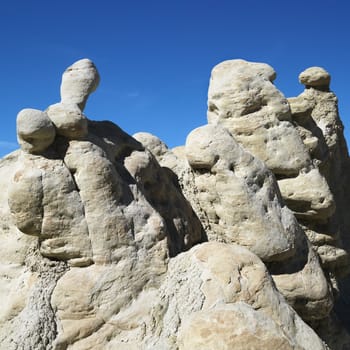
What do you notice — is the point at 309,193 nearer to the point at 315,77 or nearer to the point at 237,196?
the point at 237,196

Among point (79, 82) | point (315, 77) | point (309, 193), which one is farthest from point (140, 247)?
point (315, 77)

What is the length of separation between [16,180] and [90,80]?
1.60 meters

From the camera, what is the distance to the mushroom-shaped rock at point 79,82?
570 centimetres

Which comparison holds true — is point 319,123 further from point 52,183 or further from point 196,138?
point 52,183

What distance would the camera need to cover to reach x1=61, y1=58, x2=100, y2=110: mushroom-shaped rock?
570 cm

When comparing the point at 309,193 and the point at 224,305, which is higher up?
the point at 309,193

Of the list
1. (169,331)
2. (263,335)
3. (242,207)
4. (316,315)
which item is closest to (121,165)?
(242,207)

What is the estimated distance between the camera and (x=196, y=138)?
5941 mm

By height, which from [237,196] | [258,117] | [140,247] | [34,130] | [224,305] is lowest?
[224,305]

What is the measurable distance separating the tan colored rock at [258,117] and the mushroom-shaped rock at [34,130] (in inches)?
107

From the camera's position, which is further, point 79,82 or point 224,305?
point 79,82

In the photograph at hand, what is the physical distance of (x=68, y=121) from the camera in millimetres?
4996

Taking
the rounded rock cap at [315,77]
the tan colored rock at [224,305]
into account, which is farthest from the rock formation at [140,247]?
the rounded rock cap at [315,77]

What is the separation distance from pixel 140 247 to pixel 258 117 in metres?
2.80
